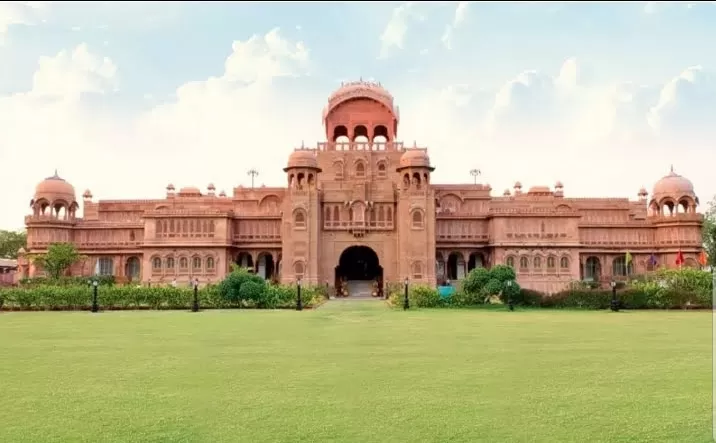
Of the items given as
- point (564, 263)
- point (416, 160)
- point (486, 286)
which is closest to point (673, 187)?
point (564, 263)

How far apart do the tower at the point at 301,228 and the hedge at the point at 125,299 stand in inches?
467

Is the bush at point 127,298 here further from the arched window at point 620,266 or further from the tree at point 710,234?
the tree at point 710,234

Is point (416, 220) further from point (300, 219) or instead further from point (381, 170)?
point (381, 170)

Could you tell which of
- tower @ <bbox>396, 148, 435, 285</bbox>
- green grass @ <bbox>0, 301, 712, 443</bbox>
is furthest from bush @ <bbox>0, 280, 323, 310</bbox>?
tower @ <bbox>396, 148, 435, 285</bbox>

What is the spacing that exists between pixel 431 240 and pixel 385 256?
3548mm

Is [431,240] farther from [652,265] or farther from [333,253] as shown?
[652,265]

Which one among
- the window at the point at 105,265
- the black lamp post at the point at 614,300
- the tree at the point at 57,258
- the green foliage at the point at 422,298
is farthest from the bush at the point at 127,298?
the window at the point at 105,265

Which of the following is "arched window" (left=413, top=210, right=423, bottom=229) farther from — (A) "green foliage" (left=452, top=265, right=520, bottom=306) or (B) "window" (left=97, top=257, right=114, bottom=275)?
(B) "window" (left=97, top=257, right=114, bottom=275)

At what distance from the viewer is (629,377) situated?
10414 millimetres

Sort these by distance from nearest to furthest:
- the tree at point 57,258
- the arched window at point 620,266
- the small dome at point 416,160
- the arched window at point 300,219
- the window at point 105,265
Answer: the arched window at point 300,219
the small dome at point 416,160
the tree at point 57,258
the arched window at point 620,266
the window at point 105,265

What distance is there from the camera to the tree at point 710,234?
61219 millimetres

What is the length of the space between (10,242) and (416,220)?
5858cm

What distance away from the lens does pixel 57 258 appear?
4675 centimetres

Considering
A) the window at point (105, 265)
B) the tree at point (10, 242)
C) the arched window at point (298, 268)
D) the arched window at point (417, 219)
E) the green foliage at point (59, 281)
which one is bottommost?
the green foliage at point (59, 281)
